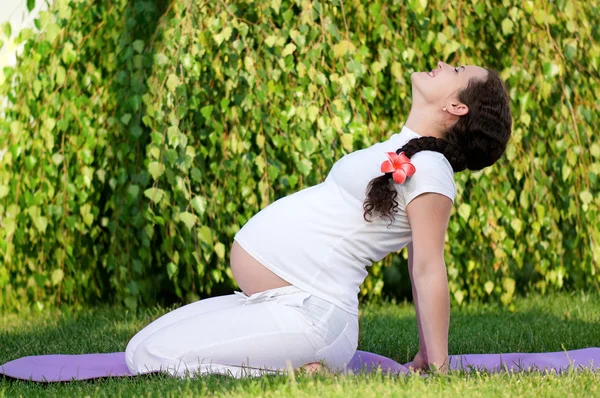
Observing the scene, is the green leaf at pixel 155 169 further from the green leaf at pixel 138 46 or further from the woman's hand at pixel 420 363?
the woman's hand at pixel 420 363

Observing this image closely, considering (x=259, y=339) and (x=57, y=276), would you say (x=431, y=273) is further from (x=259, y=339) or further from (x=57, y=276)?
(x=57, y=276)

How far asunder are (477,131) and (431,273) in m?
0.43

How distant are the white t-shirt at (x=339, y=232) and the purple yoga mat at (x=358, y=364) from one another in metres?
0.27

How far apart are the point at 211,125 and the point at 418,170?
1630mm

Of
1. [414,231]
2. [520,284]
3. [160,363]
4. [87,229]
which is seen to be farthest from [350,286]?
[520,284]

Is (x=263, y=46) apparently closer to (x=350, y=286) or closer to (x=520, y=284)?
(x=350, y=286)

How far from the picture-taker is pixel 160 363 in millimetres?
2227

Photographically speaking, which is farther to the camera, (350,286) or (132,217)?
(132,217)

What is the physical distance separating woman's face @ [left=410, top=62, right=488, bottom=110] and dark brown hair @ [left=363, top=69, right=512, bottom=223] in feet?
0.06

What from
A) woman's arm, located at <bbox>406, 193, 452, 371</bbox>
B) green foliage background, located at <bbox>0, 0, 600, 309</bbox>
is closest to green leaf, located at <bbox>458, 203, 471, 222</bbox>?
green foliage background, located at <bbox>0, 0, 600, 309</bbox>

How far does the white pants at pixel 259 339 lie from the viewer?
2.15m

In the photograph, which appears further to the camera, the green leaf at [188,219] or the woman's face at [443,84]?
the green leaf at [188,219]

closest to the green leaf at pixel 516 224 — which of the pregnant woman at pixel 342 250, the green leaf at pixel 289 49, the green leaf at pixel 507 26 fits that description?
the green leaf at pixel 507 26

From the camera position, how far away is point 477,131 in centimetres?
231
